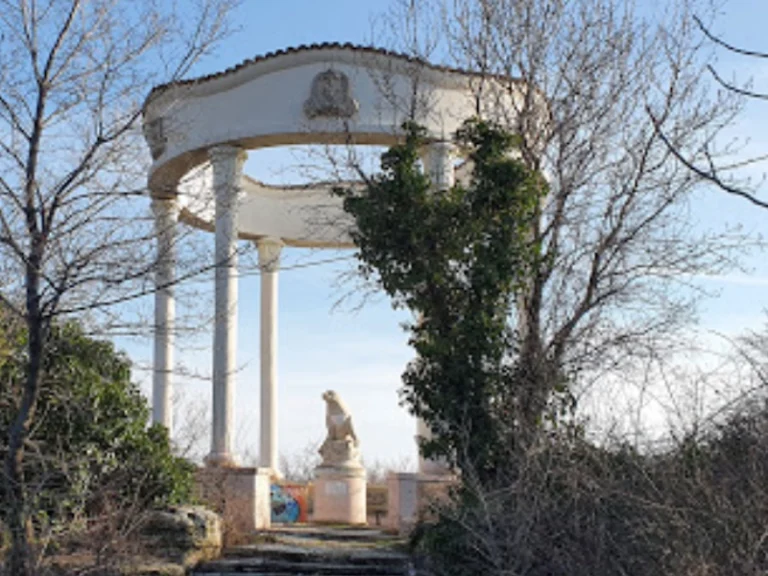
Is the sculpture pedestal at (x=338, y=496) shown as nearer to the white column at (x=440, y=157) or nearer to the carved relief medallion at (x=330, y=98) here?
the white column at (x=440, y=157)

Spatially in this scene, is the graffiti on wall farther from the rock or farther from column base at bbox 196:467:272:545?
the rock

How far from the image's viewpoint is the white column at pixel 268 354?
3291cm

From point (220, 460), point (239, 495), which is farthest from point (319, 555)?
point (220, 460)

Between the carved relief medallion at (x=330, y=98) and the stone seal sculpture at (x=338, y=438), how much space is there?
8.58 m

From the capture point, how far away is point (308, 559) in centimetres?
1969

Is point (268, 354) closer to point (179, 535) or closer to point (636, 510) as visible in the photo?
point (179, 535)

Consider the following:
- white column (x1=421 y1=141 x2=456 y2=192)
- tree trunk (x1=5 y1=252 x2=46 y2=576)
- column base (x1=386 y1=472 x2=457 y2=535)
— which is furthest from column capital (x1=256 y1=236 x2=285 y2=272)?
tree trunk (x1=5 y1=252 x2=46 y2=576)

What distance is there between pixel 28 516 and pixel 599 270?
1020cm

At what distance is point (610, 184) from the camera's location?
19625 mm

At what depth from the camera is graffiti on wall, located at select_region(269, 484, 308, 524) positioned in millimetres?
30547

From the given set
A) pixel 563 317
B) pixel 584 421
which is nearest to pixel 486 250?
pixel 563 317

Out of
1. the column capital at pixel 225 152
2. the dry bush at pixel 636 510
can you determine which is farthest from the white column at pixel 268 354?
the dry bush at pixel 636 510

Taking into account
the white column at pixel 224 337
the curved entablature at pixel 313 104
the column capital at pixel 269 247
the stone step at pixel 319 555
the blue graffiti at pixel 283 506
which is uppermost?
the curved entablature at pixel 313 104

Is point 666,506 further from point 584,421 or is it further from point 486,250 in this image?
point 486,250
